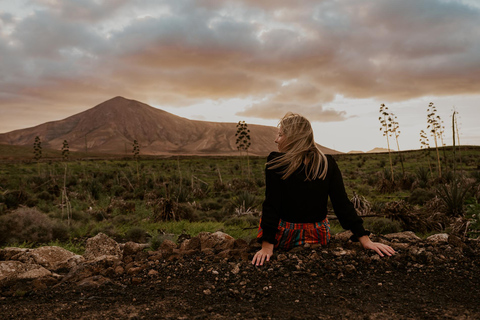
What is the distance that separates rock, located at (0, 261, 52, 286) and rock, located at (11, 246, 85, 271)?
22cm

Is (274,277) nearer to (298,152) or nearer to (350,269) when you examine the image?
(350,269)

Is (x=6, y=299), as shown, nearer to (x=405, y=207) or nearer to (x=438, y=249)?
(x=438, y=249)

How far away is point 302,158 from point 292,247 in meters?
1.11

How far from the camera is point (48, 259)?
5.29 meters

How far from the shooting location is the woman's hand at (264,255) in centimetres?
369

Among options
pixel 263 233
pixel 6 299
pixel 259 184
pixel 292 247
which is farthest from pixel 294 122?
pixel 259 184

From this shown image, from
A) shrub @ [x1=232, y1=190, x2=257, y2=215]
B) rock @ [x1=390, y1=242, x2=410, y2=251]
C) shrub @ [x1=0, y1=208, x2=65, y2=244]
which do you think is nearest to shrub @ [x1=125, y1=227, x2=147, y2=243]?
shrub @ [x1=0, y1=208, x2=65, y2=244]

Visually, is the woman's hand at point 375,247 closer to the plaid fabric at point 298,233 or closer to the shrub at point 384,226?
the plaid fabric at point 298,233

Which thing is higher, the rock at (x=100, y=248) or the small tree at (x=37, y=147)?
the small tree at (x=37, y=147)

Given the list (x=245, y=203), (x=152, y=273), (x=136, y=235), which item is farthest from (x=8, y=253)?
(x=245, y=203)

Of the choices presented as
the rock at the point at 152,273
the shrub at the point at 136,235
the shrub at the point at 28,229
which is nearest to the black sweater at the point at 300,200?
the rock at the point at 152,273

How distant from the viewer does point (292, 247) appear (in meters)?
4.04

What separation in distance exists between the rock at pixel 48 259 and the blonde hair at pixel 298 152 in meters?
3.39

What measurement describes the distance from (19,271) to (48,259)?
568 mm
